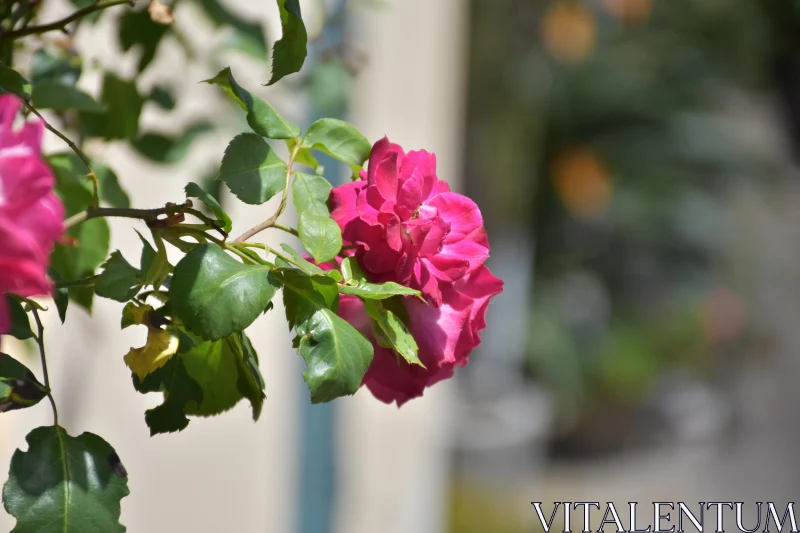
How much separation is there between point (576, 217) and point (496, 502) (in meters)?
0.85

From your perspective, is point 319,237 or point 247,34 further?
point 247,34

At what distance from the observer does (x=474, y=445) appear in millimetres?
2504

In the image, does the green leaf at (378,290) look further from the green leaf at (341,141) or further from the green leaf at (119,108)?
the green leaf at (119,108)

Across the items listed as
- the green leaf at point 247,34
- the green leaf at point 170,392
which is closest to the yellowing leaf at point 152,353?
the green leaf at point 170,392

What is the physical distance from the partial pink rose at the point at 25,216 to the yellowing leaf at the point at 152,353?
0.36 ft

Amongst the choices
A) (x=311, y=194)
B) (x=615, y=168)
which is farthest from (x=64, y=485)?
(x=615, y=168)

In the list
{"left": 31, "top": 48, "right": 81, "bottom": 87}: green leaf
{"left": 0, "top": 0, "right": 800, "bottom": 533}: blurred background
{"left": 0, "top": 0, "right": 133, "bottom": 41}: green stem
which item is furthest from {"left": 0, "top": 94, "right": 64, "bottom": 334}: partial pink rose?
{"left": 0, "top": 0, "right": 800, "bottom": 533}: blurred background

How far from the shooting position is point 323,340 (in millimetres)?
342

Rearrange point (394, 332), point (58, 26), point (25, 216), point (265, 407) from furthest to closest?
point (265, 407) < point (58, 26) < point (394, 332) < point (25, 216)

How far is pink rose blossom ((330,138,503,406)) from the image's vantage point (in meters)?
0.37

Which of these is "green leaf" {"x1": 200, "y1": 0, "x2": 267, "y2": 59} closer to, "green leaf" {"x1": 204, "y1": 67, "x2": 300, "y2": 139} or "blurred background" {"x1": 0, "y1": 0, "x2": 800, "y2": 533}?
"green leaf" {"x1": 204, "y1": 67, "x2": 300, "y2": 139}

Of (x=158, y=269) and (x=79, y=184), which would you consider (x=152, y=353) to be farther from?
(x=79, y=184)

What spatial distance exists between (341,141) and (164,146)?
0.31 meters

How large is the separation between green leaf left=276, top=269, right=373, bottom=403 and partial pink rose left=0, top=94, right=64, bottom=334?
10cm
